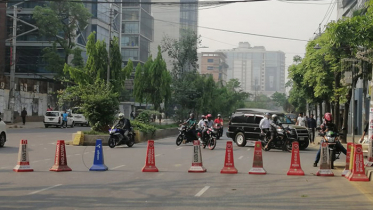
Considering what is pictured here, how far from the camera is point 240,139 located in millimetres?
29703

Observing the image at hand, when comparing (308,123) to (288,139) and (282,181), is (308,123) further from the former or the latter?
(282,181)

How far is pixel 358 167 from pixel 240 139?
49.4 feet

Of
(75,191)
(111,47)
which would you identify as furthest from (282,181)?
(111,47)

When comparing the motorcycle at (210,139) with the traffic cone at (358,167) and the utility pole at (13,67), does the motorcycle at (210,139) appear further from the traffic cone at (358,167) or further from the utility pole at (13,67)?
the utility pole at (13,67)

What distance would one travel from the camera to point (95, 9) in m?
87.2

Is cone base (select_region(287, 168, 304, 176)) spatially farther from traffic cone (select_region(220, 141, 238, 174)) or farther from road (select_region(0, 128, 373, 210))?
traffic cone (select_region(220, 141, 238, 174))

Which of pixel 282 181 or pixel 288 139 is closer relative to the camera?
pixel 282 181

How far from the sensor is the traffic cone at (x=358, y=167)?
1462 cm

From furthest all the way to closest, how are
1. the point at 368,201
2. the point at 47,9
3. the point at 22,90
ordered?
the point at 47,9 < the point at 22,90 < the point at 368,201

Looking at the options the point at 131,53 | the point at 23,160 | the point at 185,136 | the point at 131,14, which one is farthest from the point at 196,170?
the point at 131,14

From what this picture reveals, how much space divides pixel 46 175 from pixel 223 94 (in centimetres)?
7078

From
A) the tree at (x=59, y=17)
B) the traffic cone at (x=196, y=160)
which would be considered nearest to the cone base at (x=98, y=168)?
the traffic cone at (x=196, y=160)

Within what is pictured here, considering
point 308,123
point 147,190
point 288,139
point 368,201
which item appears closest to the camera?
point 368,201

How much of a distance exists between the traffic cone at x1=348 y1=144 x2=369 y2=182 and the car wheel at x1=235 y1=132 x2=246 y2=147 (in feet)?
48.5
